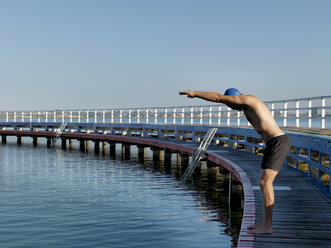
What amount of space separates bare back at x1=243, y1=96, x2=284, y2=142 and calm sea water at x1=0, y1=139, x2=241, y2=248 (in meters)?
4.18

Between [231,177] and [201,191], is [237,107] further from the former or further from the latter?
[201,191]

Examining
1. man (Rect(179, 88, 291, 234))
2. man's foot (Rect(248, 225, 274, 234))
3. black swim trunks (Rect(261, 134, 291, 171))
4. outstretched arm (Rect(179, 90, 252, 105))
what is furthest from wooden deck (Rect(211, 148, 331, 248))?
outstretched arm (Rect(179, 90, 252, 105))

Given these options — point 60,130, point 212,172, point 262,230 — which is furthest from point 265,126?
point 60,130

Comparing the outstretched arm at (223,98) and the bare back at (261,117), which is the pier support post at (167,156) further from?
the outstretched arm at (223,98)

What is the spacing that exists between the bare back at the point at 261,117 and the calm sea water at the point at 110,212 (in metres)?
4.18

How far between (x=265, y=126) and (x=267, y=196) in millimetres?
858

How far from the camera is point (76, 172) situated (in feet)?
77.3

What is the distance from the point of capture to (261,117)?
6.29m

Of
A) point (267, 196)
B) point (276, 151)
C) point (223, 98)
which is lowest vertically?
point (267, 196)

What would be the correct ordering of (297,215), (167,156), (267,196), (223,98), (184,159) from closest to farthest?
(223,98)
(267,196)
(297,215)
(184,159)
(167,156)

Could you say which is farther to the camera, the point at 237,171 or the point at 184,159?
the point at 184,159

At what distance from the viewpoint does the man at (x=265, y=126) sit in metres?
6.19

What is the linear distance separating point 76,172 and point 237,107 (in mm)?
18001

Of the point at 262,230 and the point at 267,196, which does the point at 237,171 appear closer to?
the point at 262,230
